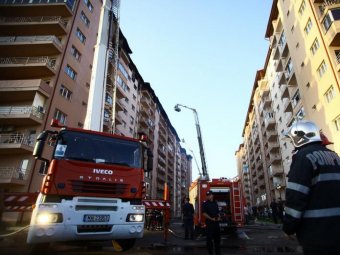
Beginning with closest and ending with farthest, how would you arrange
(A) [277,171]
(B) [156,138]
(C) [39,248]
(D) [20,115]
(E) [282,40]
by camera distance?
(C) [39,248], (D) [20,115], (E) [282,40], (A) [277,171], (B) [156,138]

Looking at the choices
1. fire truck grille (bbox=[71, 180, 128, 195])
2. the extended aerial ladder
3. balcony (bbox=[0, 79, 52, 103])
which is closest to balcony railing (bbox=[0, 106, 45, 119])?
balcony (bbox=[0, 79, 52, 103])

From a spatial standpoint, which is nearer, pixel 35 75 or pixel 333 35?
pixel 333 35

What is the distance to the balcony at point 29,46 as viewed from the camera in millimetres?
25797

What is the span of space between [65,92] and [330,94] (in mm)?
24016

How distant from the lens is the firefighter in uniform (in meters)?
2.41

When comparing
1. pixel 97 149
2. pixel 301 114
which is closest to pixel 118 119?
pixel 301 114

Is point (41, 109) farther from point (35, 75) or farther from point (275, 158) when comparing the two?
point (275, 158)

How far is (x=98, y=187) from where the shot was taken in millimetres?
6867

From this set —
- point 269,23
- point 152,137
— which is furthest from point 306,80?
point 152,137

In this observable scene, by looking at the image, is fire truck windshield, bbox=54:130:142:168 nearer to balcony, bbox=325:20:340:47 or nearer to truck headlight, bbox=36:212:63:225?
truck headlight, bbox=36:212:63:225

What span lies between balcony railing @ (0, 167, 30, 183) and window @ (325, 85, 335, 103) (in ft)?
81.0

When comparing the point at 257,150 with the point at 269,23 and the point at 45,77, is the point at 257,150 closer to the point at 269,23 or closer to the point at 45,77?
the point at 269,23

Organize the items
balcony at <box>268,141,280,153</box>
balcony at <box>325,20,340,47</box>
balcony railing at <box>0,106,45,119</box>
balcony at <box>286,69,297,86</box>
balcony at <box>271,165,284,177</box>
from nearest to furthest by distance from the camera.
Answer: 1. balcony at <box>325,20,340,47</box>
2. balcony railing at <box>0,106,45,119</box>
3. balcony at <box>286,69,297,86</box>
4. balcony at <box>271,165,284,177</box>
5. balcony at <box>268,141,280,153</box>

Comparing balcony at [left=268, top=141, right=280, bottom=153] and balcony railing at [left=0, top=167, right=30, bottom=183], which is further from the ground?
balcony at [left=268, top=141, right=280, bottom=153]
